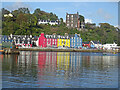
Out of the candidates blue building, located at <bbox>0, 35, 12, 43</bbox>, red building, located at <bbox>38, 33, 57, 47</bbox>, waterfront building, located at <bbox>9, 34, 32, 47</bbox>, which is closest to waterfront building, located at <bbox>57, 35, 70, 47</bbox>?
red building, located at <bbox>38, 33, 57, 47</bbox>

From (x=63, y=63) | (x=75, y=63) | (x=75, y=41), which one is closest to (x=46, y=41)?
(x=75, y=41)

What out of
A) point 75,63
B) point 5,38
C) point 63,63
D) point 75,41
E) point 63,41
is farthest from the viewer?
point 75,41

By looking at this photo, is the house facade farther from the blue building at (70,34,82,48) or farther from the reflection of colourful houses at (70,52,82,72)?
the reflection of colourful houses at (70,52,82,72)

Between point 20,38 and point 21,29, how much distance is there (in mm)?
18339

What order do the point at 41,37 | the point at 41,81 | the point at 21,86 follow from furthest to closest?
the point at 41,37
the point at 41,81
the point at 21,86

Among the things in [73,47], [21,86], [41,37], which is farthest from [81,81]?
[73,47]

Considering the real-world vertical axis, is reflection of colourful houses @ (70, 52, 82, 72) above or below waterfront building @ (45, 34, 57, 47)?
below

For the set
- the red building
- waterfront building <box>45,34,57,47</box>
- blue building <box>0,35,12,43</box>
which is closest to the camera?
blue building <box>0,35,12,43</box>

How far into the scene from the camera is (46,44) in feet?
589

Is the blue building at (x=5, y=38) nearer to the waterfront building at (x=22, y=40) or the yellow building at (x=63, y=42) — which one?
the waterfront building at (x=22, y=40)

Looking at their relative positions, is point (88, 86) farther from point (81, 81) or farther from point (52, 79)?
point (52, 79)

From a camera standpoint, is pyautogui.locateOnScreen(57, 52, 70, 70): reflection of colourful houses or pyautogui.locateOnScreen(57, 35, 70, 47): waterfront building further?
pyautogui.locateOnScreen(57, 35, 70, 47): waterfront building

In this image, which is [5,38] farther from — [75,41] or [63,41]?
[75,41]

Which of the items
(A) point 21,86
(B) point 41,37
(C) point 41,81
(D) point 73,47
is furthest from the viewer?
(D) point 73,47
